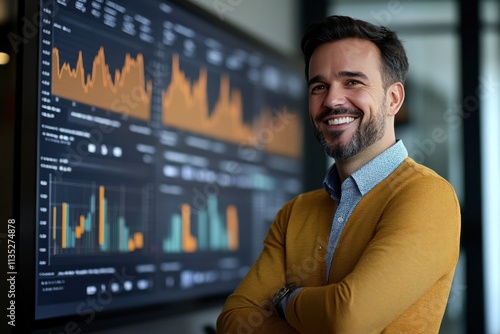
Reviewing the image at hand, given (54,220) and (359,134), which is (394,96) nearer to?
(359,134)

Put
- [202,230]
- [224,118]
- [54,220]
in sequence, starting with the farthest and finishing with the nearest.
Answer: [224,118], [202,230], [54,220]

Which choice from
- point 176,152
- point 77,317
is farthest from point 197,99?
point 77,317

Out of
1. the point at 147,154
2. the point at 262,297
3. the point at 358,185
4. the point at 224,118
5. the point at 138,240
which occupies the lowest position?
the point at 262,297

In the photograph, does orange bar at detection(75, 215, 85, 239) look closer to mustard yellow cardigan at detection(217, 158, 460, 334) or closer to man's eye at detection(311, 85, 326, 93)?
mustard yellow cardigan at detection(217, 158, 460, 334)

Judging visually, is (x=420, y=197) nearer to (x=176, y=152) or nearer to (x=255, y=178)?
(x=176, y=152)

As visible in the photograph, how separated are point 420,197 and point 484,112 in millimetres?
3115

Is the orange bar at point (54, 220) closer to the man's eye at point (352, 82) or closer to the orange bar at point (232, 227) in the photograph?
the man's eye at point (352, 82)

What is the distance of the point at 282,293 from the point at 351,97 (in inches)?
21.7

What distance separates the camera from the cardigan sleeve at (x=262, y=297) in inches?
73.3

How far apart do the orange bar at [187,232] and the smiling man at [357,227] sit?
923 millimetres

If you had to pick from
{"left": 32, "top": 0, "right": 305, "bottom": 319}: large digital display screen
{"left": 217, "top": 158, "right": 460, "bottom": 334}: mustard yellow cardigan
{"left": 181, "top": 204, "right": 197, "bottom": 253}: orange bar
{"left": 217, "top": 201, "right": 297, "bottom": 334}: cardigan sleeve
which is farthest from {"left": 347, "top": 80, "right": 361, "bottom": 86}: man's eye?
{"left": 181, "top": 204, "right": 197, "bottom": 253}: orange bar

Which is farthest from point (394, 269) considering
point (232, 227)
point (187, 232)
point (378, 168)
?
point (232, 227)

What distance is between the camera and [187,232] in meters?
2.97

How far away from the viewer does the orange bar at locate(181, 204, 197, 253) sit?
2.94 meters
